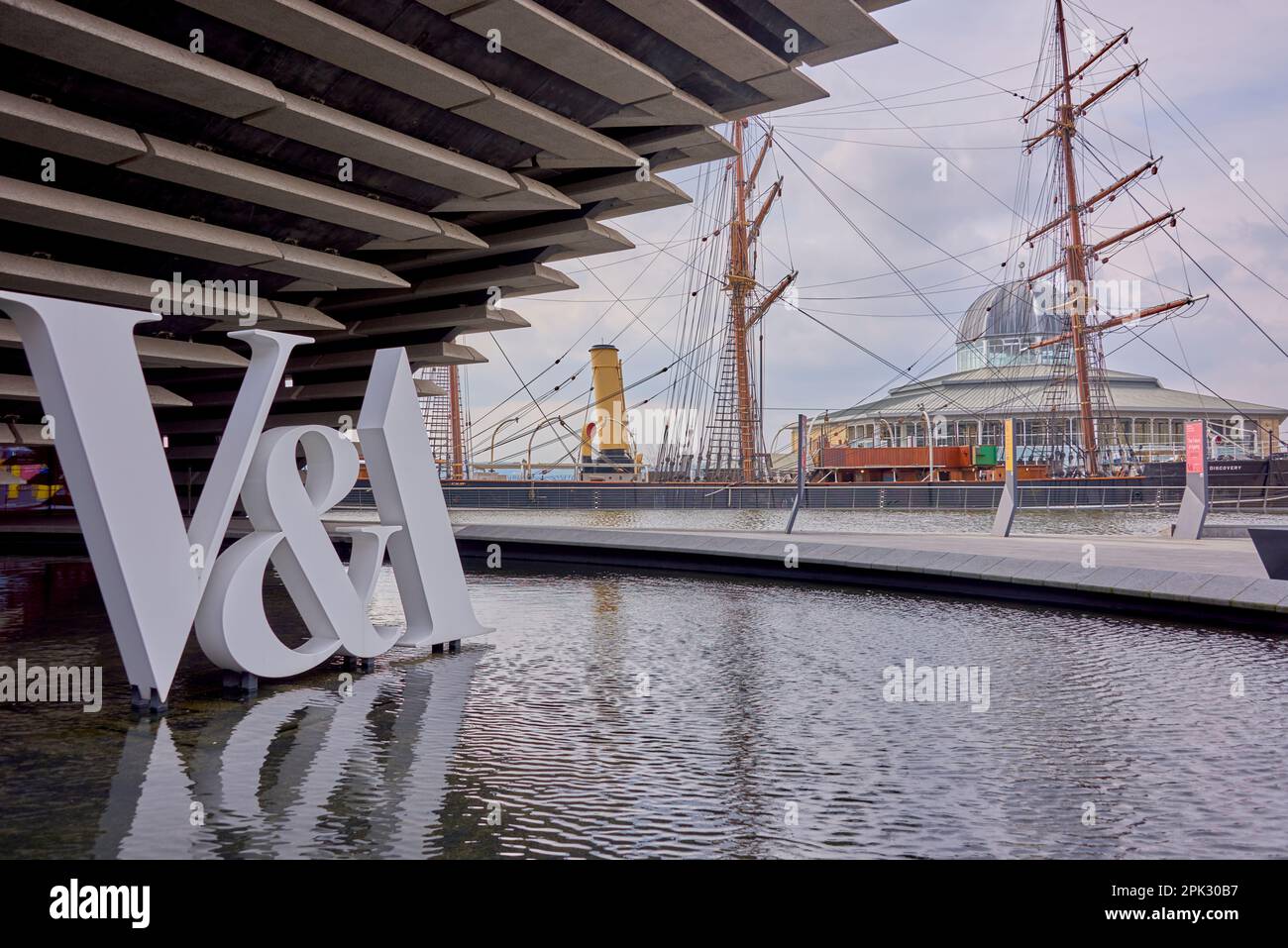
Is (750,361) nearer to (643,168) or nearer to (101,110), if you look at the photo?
(643,168)

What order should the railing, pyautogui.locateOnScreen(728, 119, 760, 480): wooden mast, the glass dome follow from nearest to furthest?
the railing < pyautogui.locateOnScreen(728, 119, 760, 480): wooden mast < the glass dome

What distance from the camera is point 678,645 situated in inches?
267

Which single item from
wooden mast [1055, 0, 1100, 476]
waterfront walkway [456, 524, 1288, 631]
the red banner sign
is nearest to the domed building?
wooden mast [1055, 0, 1100, 476]

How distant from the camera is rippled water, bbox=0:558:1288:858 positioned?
3.04 metres

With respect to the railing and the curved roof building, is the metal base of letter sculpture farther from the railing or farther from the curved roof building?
the curved roof building

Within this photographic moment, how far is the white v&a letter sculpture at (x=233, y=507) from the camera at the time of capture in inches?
180

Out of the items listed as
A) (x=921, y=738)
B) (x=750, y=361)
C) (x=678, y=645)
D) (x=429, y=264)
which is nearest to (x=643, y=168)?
(x=429, y=264)

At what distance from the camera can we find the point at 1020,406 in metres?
57.6

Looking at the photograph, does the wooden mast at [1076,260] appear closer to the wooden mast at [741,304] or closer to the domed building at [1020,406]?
the domed building at [1020,406]

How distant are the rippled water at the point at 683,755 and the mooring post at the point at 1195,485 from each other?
22.1 feet

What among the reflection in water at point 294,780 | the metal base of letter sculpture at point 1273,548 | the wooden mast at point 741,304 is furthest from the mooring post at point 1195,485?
the wooden mast at point 741,304

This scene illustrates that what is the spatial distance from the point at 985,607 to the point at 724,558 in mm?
3432

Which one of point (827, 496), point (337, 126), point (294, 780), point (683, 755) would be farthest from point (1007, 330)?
point (294, 780)

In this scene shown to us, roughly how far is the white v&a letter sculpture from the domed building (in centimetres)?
4573
